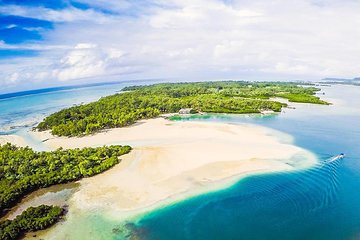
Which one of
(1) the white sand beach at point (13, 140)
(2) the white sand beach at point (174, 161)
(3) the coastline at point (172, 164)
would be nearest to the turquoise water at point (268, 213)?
(3) the coastline at point (172, 164)

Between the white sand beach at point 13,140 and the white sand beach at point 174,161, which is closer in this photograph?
the white sand beach at point 174,161

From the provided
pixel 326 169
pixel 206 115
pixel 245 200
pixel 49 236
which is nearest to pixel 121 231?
pixel 49 236

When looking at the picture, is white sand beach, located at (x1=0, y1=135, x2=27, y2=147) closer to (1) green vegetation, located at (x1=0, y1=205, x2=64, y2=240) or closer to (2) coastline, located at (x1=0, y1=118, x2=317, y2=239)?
(2) coastline, located at (x1=0, y1=118, x2=317, y2=239)

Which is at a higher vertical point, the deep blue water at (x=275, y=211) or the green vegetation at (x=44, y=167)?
the green vegetation at (x=44, y=167)

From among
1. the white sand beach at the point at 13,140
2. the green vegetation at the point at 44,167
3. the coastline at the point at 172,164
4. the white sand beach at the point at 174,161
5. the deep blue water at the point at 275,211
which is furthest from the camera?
the white sand beach at the point at 13,140

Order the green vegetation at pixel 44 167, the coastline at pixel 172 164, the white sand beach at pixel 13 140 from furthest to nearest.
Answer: the white sand beach at pixel 13 140 < the green vegetation at pixel 44 167 < the coastline at pixel 172 164

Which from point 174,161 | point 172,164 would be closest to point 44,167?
point 172,164

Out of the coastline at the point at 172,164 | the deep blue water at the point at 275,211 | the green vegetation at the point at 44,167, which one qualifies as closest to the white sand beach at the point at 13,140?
the coastline at the point at 172,164

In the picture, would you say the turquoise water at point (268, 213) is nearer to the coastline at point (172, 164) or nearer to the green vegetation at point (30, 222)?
the coastline at point (172, 164)

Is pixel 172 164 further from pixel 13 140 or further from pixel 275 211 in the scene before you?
pixel 13 140
